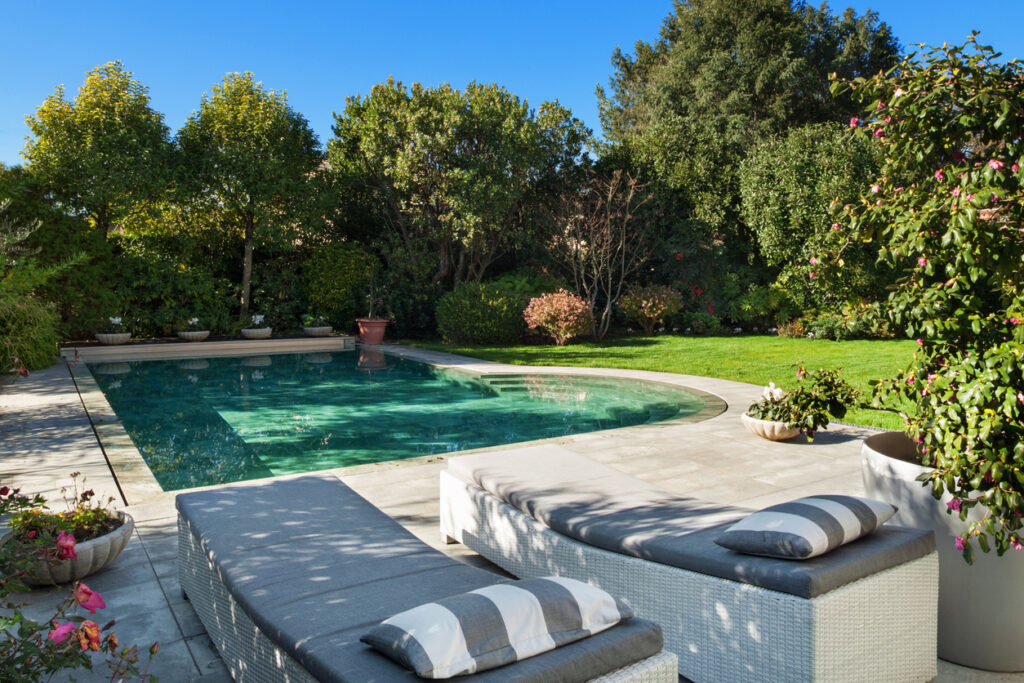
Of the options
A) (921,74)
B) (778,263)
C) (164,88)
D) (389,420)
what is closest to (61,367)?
(389,420)

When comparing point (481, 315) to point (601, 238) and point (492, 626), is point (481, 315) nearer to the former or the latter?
point (601, 238)

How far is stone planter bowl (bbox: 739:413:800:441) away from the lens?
6141 mm

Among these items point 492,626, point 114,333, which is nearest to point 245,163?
point 114,333

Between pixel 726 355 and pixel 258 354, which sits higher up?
pixel 726 355

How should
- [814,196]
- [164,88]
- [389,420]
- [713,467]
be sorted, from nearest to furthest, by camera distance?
[713,467]
[389,420]
[814,196]
[164,88]

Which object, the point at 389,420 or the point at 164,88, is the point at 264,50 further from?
the point at 389,420

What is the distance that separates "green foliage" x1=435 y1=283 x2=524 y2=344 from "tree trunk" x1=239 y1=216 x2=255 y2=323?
5245mm

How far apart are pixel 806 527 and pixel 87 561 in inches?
125

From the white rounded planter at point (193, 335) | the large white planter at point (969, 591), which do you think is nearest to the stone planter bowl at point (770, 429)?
the large white planter at point (969, 591)

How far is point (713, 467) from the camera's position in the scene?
542 cm

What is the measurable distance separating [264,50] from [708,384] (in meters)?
15.3

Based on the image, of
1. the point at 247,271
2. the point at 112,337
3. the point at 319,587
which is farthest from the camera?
the point at 247,271

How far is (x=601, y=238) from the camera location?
55.0ft

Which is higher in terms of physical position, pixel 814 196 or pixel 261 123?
pixel 261 123
